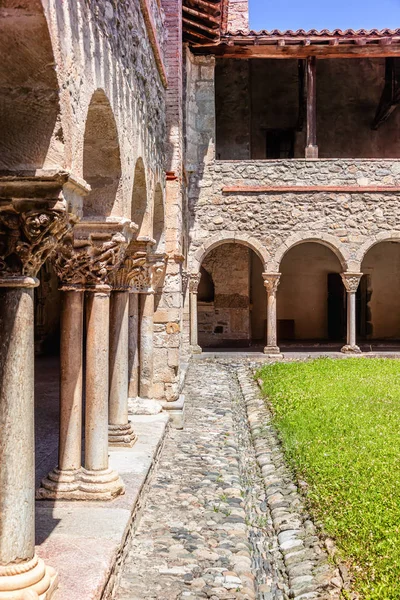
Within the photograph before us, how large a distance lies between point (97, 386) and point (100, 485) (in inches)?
29.9

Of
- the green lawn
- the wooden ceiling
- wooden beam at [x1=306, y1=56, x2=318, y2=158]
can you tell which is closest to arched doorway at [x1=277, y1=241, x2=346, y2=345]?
wooden beam at [x1=306, y1=56, x2=318, y2=158]

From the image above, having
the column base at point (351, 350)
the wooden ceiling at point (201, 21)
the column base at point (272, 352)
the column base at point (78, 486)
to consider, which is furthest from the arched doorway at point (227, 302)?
the column base at point (78, 486)

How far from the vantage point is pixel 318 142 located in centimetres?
1984

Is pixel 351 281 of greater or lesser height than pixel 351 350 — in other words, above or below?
above

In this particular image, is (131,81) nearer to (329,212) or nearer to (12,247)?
(12,247)

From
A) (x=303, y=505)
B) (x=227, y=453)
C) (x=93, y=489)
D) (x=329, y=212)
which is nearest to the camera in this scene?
(x=93, y=489)

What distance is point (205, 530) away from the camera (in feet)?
15.4

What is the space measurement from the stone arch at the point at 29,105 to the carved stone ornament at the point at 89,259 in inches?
67.9

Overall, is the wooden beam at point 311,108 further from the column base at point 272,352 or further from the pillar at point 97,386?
the pillar at point 97,386

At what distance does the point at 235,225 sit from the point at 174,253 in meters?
6.66

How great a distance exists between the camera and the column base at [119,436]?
5.88 meters

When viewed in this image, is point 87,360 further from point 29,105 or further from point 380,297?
point 380,297

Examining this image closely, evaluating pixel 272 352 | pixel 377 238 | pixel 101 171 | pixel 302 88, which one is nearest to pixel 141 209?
pixel 101 171

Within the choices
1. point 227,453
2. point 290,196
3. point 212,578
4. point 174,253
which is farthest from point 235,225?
point 212,578
